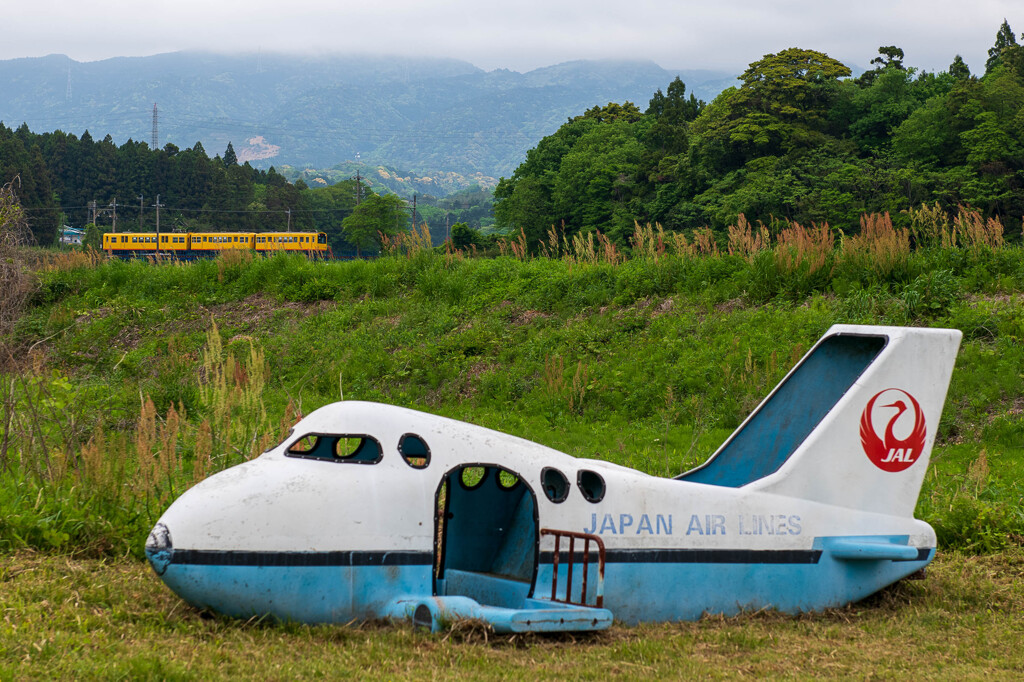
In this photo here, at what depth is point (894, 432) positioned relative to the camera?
784 cm

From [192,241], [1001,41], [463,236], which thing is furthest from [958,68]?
[192,241]

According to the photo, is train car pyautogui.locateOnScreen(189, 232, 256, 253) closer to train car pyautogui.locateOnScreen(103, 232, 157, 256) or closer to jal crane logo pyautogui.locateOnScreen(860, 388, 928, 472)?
train car pyautogui.locateOnScreen(103, 232, 157, 256)

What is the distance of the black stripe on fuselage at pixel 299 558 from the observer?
5895 millimetres

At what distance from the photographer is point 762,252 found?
19875mm

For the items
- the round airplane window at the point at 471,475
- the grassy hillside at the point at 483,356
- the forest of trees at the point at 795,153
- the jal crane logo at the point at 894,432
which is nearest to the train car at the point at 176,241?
the forest of trees at the point at 795,153

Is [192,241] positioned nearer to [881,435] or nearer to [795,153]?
[795,153]

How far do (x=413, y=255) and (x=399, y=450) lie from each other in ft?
61.7

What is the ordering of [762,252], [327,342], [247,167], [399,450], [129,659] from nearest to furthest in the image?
1. [129,659]
2. [399,450]
3. [762,252]
4. [327,342]
5. [247,167]

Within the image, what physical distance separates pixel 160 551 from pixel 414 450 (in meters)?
2.01

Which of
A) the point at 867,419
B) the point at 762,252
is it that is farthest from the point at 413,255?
the point at 867,419

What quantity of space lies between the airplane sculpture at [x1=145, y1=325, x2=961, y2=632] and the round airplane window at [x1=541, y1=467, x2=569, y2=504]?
1 centimetres

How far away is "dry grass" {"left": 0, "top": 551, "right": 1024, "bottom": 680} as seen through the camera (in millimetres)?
5383

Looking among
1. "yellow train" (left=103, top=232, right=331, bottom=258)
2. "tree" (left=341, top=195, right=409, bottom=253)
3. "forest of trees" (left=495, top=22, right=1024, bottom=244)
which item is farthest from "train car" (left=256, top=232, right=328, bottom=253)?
"tree" (left=341, top=195, right=409, bottom=253)

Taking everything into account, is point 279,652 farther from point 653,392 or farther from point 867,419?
point 653,392
